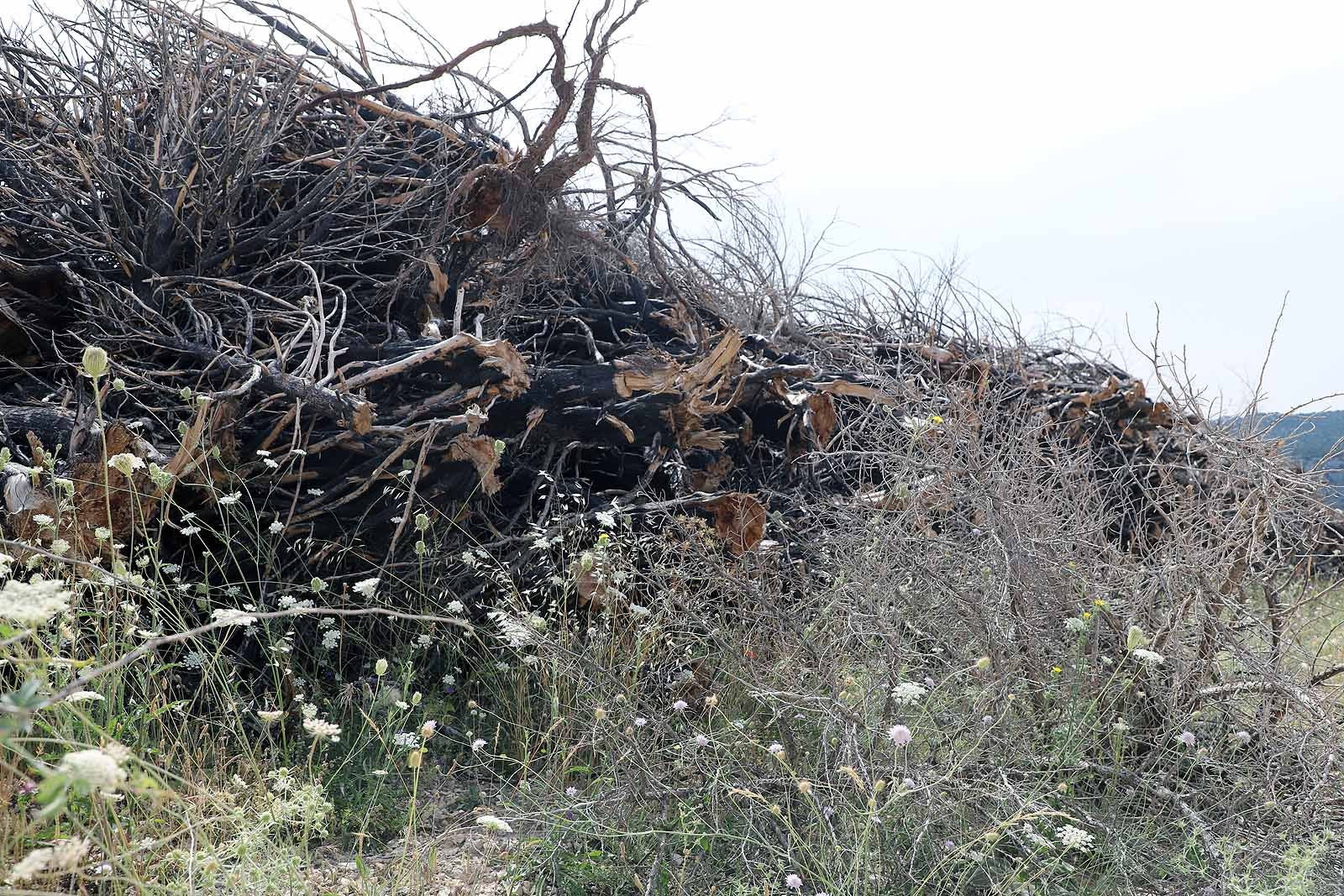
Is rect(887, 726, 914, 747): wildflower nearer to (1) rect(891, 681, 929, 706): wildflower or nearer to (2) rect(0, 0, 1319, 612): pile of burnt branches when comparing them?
(1) rect(891, 681, 929, 706): wildflower

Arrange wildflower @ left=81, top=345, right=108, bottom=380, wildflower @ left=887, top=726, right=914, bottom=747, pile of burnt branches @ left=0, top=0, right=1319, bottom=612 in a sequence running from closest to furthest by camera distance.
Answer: wildflower @ left=81, top=345, right=108, bottom=380
wildflower @ left=887, top=726, right=914, bottom=747
pile of burnt branches @ left=0, top=0, right=1319, bottom=612

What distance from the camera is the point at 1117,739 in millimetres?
2771

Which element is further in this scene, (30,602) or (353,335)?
(353,335)

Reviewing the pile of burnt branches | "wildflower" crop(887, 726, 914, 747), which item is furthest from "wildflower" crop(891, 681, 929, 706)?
the pile of burnt branches

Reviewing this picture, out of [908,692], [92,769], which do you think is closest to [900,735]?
[908,692]

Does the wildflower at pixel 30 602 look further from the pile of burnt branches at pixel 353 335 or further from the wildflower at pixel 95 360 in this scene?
the pile of burnt branches at pixel 353 335

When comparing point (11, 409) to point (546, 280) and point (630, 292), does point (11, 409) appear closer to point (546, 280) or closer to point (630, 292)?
point (546, 280)

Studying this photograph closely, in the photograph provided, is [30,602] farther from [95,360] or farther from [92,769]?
[95,360]

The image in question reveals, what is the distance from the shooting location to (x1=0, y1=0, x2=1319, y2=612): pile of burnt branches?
3.55 meters

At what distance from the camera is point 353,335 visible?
4273 millimetres

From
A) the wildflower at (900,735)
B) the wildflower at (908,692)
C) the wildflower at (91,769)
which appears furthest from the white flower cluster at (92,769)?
the wildflower at (908,692)

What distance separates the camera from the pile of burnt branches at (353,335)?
3551 millimetres

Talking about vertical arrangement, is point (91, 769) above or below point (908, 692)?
below

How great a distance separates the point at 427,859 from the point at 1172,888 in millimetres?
2076
